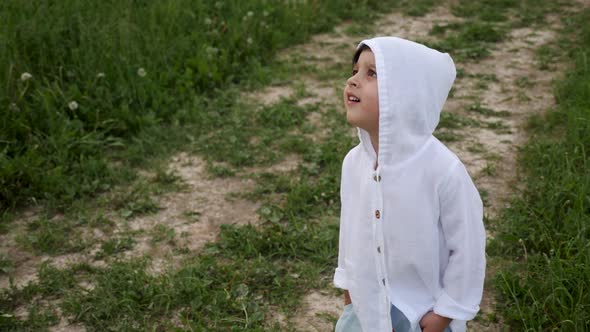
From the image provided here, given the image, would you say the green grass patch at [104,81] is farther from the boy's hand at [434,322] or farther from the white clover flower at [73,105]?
the boy's hand at [434,322]

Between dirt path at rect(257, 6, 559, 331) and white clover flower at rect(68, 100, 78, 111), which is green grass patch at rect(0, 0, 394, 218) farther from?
dirt path at rect(257, 6, 559, 331)

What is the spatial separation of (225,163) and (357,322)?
2.64 meters

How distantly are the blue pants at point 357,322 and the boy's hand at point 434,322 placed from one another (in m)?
0.06

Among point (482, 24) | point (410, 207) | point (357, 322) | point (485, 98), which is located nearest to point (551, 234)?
point (357, 322)

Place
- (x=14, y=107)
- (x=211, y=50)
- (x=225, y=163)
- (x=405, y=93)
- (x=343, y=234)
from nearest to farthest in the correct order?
(x=405, y=93)
(x=343, y=234)
(x=14, y=107)
(x=225, y=163)
(x=211, y=50)

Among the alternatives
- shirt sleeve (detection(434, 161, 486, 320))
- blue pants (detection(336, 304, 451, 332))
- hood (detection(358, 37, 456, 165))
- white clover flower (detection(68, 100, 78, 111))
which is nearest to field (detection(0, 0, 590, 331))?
white clover flower (detection(68, 100, 78, 111))

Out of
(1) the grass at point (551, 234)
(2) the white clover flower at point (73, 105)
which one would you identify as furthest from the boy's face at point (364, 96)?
(2) the white clover flower at point (73, 105)

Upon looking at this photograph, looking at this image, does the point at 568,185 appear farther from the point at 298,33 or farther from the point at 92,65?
the point at 298,33

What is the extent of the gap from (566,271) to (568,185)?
2.46 feet

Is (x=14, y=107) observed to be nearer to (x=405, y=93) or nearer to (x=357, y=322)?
(x=357, y=322)

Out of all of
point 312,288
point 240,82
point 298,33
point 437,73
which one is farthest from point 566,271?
point 298,33

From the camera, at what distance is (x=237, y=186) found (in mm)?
4512

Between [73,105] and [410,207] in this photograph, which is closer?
[410,207]

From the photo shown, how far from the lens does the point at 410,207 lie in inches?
80.4
